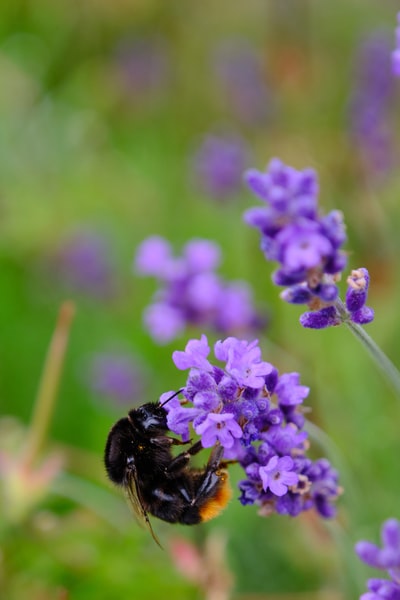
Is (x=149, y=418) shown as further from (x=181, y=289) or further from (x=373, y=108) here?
(x=373, y=108)

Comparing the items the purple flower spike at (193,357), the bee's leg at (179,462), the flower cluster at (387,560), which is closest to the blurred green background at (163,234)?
the flower cluster at (387,560)

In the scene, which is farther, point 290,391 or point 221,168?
point 221,168

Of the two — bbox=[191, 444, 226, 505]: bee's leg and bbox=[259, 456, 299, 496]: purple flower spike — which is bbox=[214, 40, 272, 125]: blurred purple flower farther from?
bbox=[259, 456, 299, 496]: purple flower spike

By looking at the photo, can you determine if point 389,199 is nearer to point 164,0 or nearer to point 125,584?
point 125,584

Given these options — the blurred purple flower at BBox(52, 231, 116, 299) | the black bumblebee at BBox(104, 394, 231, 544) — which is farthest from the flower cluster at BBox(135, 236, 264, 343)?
the blurred purple flower at BBox(52, 231, 116, 299)

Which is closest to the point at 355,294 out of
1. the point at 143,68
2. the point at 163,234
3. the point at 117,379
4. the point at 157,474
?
the point at 157,474

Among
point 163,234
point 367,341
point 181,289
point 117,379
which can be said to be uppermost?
point 163,234

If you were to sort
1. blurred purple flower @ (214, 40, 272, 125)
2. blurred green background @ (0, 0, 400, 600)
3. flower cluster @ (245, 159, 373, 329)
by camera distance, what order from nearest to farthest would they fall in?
1. flower cluster @ (245, 159, 373, 329)
2. blurred green background @ (0, 0, 400, 600)
3. blurred purple flower @ (214, 40, 272, 125)
